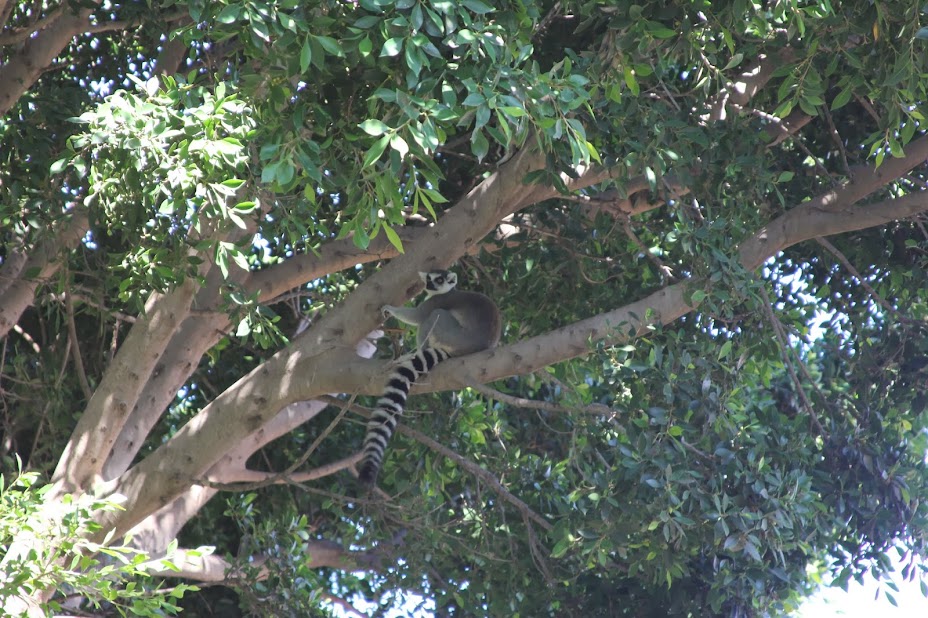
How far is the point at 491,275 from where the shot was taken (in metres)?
8.56

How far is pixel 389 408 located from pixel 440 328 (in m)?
1.39

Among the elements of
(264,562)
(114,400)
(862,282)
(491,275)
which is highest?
(491,275)

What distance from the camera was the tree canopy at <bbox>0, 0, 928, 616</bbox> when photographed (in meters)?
4.57

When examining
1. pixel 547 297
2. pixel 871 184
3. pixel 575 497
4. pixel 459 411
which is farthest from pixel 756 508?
pixel 459 411

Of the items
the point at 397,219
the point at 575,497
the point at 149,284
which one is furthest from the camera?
the point at 575,497

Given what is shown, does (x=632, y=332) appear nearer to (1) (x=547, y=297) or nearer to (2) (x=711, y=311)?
(2) (x=711, y=311)

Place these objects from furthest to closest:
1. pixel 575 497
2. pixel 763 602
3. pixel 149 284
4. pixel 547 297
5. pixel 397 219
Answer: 1. pixel 547 297
2. pixel 763 602
3. pixel 575 497
4. pixel 149 284
5. pixel 397 219

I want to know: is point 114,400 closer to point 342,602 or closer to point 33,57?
point 33,57

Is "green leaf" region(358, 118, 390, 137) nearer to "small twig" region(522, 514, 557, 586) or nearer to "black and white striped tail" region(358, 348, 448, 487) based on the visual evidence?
"black and white striped tail" region(358, 348, 448, 487)

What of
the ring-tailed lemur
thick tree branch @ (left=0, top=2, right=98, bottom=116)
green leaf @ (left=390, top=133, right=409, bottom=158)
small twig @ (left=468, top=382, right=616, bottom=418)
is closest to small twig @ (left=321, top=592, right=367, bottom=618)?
the ring-tailed lemur

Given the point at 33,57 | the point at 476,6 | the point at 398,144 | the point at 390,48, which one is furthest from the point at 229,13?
the point at 33,57

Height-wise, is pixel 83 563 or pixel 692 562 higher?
pixel 692 562

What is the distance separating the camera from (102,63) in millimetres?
8172

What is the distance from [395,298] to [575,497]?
1.54 m
